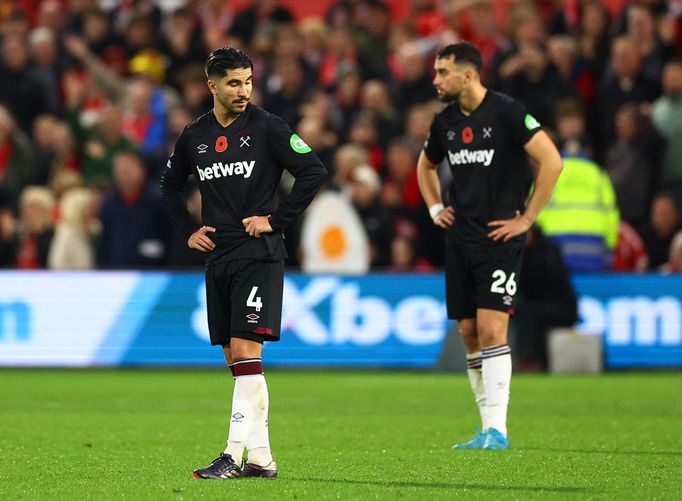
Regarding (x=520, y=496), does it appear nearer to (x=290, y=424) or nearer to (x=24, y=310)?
(x=290, y=424)

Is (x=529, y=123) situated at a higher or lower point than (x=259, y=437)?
higher

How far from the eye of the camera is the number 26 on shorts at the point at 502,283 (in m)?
9.64

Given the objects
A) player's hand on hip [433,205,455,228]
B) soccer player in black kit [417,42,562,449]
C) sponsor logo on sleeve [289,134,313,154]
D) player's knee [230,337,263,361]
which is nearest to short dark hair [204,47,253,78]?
sponsor logo on sleeve [289,134,313,154]

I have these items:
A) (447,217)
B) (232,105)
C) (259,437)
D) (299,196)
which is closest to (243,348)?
(259,437)

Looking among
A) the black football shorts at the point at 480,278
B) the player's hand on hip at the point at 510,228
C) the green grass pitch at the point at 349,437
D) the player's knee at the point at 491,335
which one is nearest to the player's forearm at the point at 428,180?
the black football shorts at the point at 480,278

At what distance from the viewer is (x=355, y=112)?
19312 mm

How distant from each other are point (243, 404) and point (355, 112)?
1176 cm

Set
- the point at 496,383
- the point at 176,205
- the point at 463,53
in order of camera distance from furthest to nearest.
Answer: the point at 463,53 → the point at 496,383 → the point at 176,205

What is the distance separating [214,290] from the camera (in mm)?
8070

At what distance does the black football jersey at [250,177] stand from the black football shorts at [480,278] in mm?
1979

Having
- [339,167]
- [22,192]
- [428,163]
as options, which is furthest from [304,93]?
[428,163]

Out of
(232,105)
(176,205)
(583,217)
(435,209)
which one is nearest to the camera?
(232,105)

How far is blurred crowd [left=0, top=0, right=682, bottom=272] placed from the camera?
17453mm

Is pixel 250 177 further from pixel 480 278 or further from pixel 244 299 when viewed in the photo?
pixel 480 278
